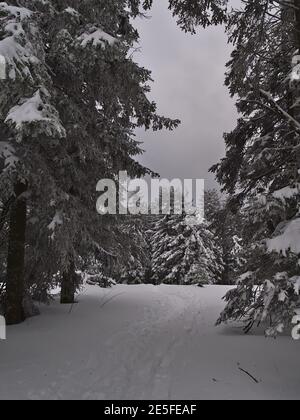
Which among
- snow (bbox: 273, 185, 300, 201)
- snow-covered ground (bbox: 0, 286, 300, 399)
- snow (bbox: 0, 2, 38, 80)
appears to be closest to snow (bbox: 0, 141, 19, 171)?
snow (bbox: 0, 2, 38, 80)

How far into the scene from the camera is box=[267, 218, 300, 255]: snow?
214 inches

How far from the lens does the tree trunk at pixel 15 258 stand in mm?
9250

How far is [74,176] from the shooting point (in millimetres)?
9664

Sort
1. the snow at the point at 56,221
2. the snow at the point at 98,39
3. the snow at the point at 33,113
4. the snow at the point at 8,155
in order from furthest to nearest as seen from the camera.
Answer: the snow at the point at 56,221, the snow at the point at 8,155, the snow at the point at 98,39, the snow at the point at 33,113

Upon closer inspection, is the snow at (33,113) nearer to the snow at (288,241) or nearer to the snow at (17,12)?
the snow at (17,12)

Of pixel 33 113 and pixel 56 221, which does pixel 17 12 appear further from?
pixel 56 221

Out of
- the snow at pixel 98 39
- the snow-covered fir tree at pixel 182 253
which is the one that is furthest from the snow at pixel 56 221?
the snow-covered fir tree at pixel 182 253

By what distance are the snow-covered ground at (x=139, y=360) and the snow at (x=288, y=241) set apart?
6.87ft

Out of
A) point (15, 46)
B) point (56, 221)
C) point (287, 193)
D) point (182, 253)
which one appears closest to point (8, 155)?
point (56, 221)

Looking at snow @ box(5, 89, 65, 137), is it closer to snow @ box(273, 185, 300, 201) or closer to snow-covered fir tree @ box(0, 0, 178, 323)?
snow-covered fir tree @ box(0, 0, 178, 323)

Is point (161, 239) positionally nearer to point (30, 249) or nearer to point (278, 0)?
point (30, 249)

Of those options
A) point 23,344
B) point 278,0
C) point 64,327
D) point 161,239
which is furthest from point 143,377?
point 161,239

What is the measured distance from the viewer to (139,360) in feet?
24.2
